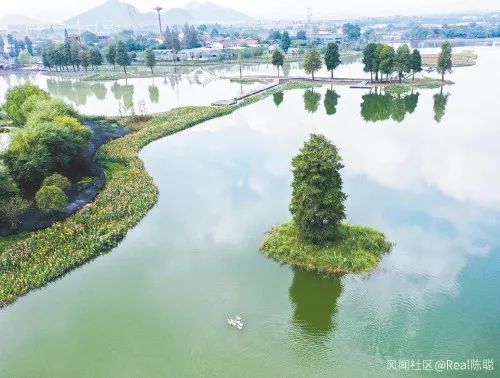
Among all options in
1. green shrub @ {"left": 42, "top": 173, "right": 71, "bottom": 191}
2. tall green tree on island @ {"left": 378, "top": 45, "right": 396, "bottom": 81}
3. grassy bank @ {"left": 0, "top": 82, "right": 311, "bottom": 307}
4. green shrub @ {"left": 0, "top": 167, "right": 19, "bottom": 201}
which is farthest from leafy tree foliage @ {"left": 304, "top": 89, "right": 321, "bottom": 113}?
green shrub @ {"left": 0, "top": 167, "right": 19, "bottom": 201}

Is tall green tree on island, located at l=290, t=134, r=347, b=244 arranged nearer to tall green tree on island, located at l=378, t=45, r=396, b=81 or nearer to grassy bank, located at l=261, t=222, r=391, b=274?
grassy bank, located at l=261, t=222, r=391, b=274

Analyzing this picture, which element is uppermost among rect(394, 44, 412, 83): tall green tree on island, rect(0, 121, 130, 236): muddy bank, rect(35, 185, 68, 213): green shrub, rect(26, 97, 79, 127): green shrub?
rect(394, 44, 412, 83): tall green tree on island

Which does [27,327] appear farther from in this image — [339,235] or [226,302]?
[339,235]

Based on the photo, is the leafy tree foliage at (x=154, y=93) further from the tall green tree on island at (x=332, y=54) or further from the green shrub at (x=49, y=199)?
the green shrub at (x=49, y=199)

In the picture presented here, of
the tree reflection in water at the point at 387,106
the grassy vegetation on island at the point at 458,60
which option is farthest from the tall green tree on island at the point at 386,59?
the grassy vegetation on island at the point at 458,60

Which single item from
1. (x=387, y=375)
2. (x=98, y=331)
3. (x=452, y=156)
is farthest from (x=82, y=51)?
(x=387, y=375)
